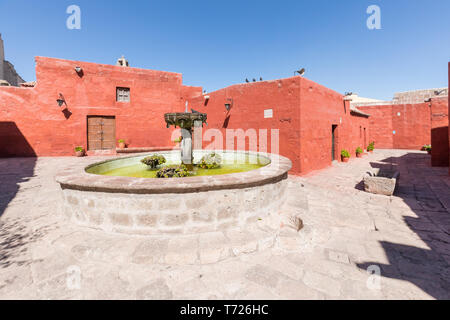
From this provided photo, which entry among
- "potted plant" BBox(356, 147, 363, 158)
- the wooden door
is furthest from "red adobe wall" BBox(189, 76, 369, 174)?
the wooden door

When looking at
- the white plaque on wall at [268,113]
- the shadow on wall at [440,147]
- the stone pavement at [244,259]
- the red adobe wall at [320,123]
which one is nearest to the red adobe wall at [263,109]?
the white plaque on wall at [268,113]

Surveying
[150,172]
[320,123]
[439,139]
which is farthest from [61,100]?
[439,139]

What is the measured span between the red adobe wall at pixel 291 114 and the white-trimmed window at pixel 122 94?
17.5 ft

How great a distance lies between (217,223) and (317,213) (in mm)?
2327

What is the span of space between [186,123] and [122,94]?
975cm

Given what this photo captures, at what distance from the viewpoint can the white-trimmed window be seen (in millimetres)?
12419

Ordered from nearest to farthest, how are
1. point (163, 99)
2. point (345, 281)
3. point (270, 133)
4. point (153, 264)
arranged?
point (345, 281)
point (153, 264)
point (270, 133)
point (163, 99)

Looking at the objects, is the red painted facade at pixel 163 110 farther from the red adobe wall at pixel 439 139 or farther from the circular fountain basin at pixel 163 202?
the circular fountain basin at pixel 163 202

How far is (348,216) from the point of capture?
4117mm

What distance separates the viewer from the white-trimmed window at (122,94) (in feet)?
40.7

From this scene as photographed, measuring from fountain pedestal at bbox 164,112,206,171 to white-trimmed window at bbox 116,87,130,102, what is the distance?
926 cm

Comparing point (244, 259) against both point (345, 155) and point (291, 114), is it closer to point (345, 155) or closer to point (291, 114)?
point (291, 114)
